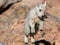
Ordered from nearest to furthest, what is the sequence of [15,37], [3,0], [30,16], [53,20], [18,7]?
[30,16] → [15,37] → [53,20] → [18,7] → [3,0]

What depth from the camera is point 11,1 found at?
544 inches

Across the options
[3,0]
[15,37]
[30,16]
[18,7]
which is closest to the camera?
[30,16]

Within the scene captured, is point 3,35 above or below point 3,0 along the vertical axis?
below

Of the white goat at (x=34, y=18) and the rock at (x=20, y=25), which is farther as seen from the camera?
the rock at (x=20, y=25)

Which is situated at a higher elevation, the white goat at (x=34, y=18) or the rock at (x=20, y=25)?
the white goat at (x=34, y=18)

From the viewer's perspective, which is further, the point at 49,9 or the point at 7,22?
the point at 49,9

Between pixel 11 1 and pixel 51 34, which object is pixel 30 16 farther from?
pixel 11 1

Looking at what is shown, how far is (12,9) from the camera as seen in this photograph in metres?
13.0

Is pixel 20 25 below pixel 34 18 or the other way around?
below

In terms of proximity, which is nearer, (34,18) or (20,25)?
(34,18)

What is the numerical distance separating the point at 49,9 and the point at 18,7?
161 centimetres

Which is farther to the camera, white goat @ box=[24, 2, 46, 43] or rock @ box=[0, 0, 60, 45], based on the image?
rock @ box=[0, 0, 60, 45]

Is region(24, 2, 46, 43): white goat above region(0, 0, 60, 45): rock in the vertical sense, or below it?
above

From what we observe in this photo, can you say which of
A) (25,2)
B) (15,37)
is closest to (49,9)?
(25,2)
